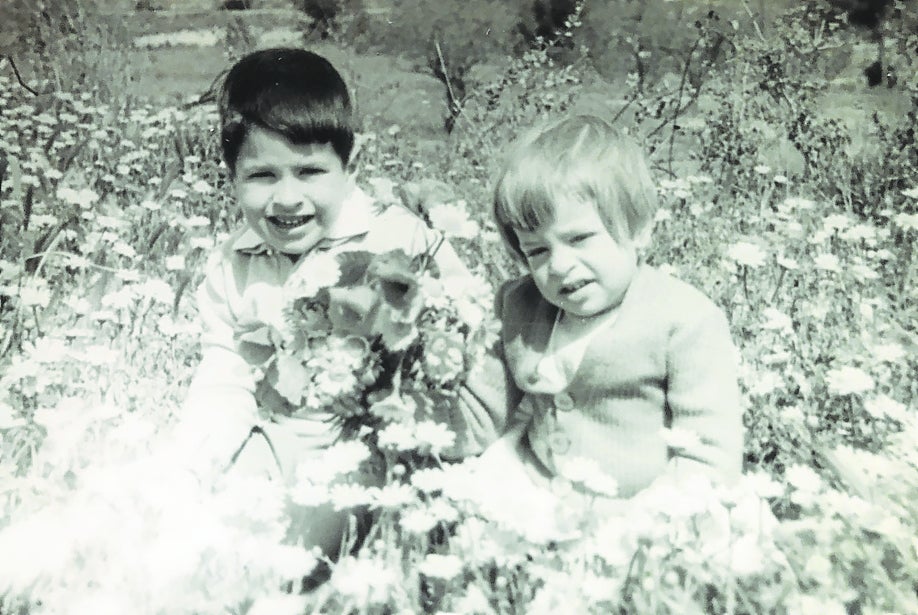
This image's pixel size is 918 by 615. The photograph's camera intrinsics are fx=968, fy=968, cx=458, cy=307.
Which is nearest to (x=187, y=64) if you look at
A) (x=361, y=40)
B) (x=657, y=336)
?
(x=361, y=40)

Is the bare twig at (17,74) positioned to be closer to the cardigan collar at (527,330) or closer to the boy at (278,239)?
the boy at (278,239)

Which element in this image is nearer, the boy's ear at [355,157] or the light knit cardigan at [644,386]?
the light knit cardigan at [644,386]

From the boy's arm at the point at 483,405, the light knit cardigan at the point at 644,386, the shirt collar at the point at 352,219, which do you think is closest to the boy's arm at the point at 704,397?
the light knit cardigan at the point at 644,386

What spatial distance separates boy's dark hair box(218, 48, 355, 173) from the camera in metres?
0.81

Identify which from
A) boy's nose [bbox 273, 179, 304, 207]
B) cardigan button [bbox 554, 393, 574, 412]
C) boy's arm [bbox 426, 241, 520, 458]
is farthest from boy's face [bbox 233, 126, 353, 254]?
cardigan button [bbox 554, 393, 574, 412]

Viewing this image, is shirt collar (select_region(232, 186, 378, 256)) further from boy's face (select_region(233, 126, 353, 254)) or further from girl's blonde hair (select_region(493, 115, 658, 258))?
girl's blonde hair (select_region(493, 115, 658, 258))

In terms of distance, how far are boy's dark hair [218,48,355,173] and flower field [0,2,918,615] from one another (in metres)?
0.04

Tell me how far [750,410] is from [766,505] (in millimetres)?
132

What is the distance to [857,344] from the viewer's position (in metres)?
0.88

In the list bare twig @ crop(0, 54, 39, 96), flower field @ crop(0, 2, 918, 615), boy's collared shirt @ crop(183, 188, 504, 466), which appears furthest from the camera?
bare twig @ crop(0, 54, 39, 96)

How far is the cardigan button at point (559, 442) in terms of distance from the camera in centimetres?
79

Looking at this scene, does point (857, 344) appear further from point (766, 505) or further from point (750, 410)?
point (766, 505)

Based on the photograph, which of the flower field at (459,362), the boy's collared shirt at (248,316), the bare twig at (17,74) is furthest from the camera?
the bare twig at (17,74)

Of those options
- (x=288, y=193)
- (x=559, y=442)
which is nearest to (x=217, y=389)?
(x=288, y=193)
